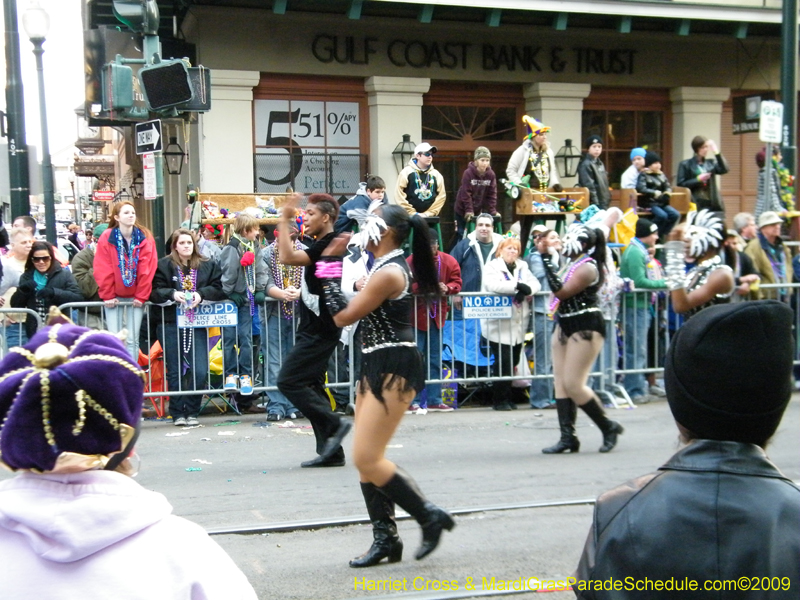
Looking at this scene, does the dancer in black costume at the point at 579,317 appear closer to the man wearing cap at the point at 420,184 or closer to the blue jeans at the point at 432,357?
the blue jeans at the point at 432,357

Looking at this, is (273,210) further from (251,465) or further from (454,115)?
(251,465)

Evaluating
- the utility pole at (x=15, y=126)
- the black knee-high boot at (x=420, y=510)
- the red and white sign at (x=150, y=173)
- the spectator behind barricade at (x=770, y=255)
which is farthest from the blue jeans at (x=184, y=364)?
the spectator behind barricade at (x=770, y=255)

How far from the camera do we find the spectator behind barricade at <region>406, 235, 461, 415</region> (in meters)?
10.4

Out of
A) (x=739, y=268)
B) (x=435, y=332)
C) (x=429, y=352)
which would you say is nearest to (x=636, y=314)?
(x=739, y=268)

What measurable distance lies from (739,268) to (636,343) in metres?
1.36

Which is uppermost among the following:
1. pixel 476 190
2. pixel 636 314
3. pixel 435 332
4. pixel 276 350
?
pixel 476 190

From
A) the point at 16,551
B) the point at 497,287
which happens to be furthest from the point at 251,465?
the point at 16,551

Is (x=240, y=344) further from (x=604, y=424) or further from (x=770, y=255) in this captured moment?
(x=770, y=255)

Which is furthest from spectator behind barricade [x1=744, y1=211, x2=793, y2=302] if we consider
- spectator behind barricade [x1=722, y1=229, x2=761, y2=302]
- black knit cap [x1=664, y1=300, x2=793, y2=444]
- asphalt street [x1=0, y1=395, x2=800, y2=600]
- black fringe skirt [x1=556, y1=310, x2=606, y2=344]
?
black knit cap [x1=664, y1=300, x2=793, y2=444]

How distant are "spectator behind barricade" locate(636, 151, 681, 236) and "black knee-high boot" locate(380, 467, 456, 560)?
9753mm

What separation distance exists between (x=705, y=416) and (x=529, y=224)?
11.5m

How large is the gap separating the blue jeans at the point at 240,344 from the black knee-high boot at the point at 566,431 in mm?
3316

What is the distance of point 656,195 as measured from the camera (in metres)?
14.1

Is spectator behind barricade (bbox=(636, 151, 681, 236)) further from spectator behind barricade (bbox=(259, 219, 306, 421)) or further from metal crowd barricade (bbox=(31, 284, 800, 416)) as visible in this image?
spectator behind barricade (bbox=(259, 219, 306, 421))
